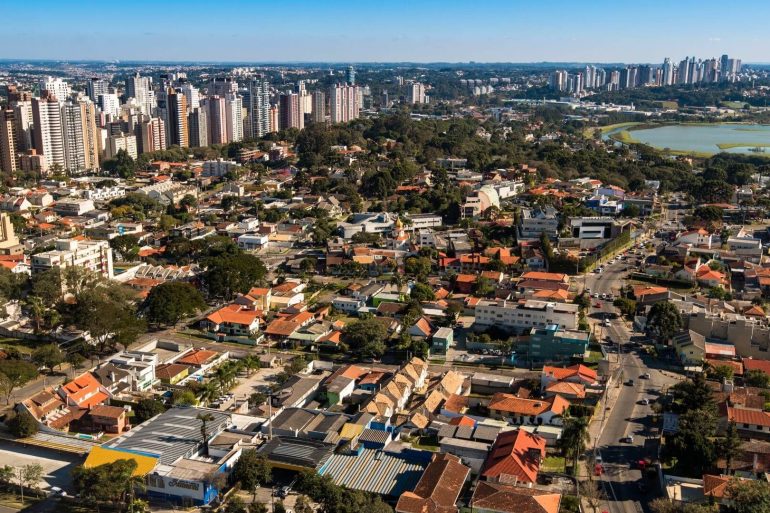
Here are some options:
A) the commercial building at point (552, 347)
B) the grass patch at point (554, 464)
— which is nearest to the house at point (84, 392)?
the grass patch at point (554, 464)

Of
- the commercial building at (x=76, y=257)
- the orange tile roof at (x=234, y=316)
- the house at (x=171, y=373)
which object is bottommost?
the house at (x=171, y=373)

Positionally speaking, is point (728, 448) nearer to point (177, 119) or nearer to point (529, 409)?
point (529, 409)

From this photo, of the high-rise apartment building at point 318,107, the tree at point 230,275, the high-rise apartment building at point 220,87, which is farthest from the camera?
the high-rise apartment building at point 220,87

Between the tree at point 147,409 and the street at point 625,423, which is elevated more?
the tree at point 147,409

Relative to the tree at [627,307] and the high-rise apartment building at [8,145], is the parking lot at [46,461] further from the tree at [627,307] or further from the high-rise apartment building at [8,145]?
the high-rise apartment building at [8,145]

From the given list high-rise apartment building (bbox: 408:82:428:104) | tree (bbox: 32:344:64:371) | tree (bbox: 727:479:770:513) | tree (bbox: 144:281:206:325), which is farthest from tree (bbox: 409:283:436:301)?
high-rise apartment building (bbox: 408:82:428:104)

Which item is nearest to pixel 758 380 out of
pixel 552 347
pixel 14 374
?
pixel 552 347

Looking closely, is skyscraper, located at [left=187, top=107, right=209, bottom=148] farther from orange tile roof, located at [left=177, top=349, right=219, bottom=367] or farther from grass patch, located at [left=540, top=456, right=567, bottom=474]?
grass patch, located at [left=540, top=456, right=567, bottom=474]

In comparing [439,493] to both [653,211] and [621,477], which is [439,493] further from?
[653,211]

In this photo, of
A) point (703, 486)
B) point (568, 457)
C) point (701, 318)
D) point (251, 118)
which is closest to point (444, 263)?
point (701, 318)
